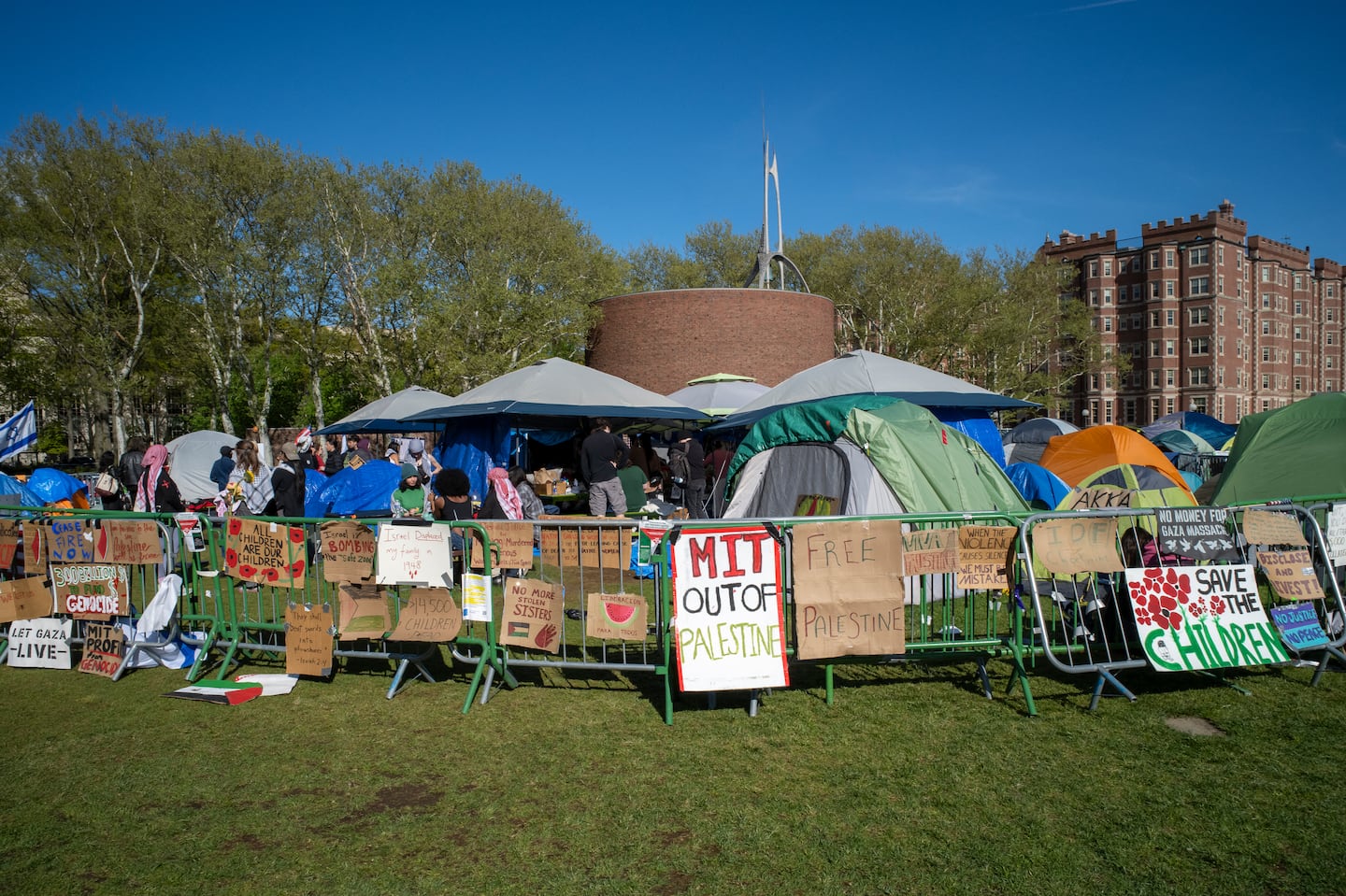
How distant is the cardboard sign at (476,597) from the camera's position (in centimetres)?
604

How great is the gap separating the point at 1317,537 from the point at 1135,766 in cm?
296

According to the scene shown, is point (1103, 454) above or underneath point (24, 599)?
above

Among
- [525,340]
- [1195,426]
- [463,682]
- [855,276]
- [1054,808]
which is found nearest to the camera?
[1054,808]

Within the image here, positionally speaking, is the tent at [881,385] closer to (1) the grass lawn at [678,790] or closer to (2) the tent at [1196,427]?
(1) the grass lawn at [678,790]

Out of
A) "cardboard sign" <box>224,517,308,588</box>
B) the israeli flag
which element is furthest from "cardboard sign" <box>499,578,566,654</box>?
the israeli flag

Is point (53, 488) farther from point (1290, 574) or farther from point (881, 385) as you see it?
point (1290, 574)

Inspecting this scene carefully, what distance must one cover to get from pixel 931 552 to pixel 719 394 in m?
14.6

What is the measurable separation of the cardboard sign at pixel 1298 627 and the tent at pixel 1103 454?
15.6 ft

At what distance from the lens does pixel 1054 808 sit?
430cm

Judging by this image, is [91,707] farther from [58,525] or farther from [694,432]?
[694,432]

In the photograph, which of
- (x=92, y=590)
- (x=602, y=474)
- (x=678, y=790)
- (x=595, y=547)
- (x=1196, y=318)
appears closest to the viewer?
(x=678, y=790)

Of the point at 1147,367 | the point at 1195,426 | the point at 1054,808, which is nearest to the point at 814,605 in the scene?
the point at 1054,808

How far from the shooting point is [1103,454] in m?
11.7

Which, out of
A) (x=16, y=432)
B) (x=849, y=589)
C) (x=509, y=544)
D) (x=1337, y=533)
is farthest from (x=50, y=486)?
(x=1337, y=533)
